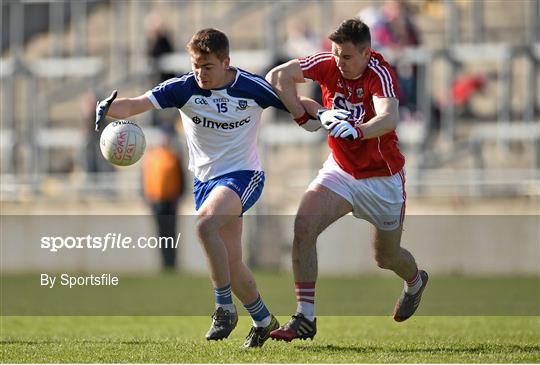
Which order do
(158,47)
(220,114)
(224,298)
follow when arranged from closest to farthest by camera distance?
(224,298) < (220,114) < (158,47)

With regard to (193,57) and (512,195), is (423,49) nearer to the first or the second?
(512,195)

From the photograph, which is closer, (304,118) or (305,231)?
(305,231)

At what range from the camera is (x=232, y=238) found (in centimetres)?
981

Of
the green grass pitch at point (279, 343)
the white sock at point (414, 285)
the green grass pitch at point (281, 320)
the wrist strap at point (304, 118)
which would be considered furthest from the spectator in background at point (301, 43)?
the wrist strap at point (304, 118)

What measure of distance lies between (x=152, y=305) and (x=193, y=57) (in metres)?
5.61

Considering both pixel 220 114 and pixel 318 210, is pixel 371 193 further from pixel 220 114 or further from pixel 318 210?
pixel 220 114

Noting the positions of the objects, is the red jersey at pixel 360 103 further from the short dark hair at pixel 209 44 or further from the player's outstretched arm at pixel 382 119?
the short dark hair at pixel 209 44

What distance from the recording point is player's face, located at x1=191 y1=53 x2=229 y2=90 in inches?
376

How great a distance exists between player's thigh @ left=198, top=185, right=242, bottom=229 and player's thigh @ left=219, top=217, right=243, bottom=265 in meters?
0.10

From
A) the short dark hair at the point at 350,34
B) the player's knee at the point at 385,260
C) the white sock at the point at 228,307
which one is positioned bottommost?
the white sock at the point at 228,307

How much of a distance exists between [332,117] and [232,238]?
1240 mm

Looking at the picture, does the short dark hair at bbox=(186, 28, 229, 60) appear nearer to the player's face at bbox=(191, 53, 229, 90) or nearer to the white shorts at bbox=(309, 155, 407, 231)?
the player's face at bbox=(191, 53, 229, 90)

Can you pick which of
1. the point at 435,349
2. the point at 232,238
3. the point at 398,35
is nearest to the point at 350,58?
the point at 232,238

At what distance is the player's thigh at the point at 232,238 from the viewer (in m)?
9.77
